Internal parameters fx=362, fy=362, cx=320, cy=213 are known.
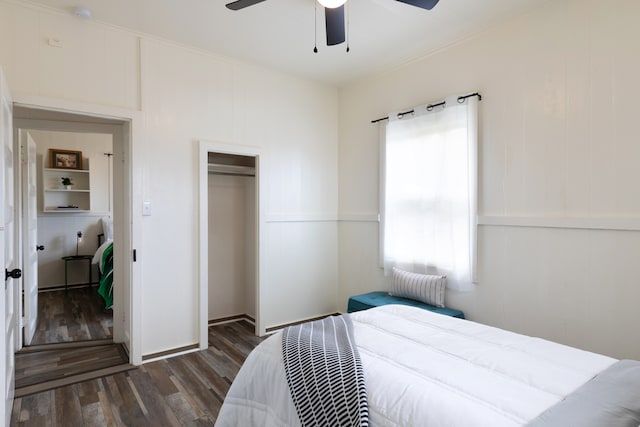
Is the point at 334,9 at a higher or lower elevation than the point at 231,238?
higher

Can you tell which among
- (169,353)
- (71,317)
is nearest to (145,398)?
(169,353)

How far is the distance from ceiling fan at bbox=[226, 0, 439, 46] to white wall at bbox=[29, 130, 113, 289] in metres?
5.02

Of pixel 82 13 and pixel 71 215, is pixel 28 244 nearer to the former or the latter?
pixel 82 13

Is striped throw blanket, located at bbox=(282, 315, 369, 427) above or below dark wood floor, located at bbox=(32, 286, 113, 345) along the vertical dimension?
above

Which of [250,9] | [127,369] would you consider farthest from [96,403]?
[250,9]

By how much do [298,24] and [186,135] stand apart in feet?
4.52

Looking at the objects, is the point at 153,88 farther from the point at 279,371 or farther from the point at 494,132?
the point at 494,132

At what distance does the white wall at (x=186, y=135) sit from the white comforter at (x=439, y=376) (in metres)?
1.72

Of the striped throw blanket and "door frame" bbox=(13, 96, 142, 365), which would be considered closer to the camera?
the striped throw blanket

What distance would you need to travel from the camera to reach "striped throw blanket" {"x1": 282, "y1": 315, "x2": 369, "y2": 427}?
130 centimetres

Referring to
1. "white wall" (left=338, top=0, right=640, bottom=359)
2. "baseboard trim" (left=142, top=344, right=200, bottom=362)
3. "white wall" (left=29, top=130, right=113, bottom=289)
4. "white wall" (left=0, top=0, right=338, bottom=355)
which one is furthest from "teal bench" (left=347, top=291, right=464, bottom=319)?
"white wall" (left=29, top=130, right=113, bottom=289)

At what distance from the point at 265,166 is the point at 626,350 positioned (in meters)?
3.22

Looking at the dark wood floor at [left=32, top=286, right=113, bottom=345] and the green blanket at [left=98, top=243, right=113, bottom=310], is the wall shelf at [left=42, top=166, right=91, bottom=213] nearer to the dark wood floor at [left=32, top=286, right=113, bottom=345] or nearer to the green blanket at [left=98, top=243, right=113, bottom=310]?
the dark wood floor at [left=32, top=286, right=113, bottom=345]

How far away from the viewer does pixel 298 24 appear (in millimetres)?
2902
